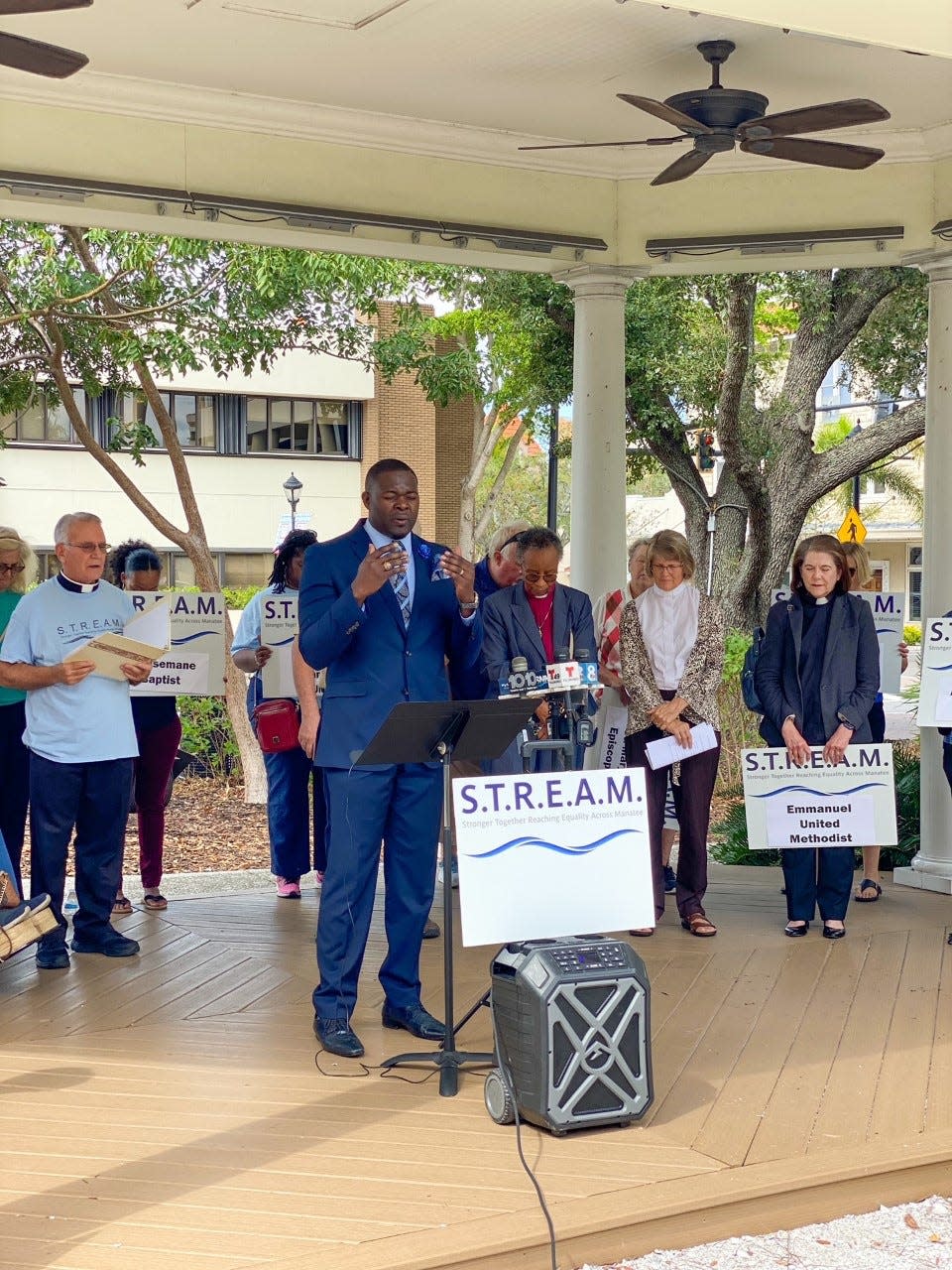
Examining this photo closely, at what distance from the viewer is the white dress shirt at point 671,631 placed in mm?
7125

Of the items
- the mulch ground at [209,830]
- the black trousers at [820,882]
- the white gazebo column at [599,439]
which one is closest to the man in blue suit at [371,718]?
the black trousers at [820,882]

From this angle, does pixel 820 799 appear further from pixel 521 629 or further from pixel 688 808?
pixel 521 629

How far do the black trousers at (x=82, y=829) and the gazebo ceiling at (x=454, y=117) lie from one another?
8.77 feet

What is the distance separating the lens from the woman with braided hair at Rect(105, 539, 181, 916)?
7578 mm

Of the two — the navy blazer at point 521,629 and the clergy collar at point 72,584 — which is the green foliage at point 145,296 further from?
the navy blazer at point 521,629

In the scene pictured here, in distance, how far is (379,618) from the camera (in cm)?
524

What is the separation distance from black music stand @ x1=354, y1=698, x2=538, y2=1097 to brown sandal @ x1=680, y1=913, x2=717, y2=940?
7.68ft

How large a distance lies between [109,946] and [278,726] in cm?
141

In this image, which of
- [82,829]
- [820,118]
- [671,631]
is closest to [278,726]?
[82,829]

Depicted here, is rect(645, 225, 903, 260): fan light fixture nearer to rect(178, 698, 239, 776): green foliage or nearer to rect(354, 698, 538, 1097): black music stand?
rect(354, 698, 538, 1097): black music stand

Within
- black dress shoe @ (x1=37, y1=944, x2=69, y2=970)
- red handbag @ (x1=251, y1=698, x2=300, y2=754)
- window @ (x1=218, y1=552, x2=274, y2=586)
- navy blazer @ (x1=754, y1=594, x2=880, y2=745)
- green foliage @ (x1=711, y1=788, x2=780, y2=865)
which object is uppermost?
window @ (x1=218, y1=552, x2=274, y2=586)

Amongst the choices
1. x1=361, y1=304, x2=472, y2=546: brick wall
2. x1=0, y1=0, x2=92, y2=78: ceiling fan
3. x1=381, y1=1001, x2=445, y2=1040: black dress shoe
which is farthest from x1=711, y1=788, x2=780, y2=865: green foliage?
x1=361, y1=304, x2=472, y2=546: brick wall

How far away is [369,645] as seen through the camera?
17.2 feet

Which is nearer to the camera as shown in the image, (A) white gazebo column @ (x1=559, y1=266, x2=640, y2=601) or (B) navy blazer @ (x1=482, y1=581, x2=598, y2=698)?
(B) navy blazer @ (x1=482, y1=581, x2=598, y2=698)
